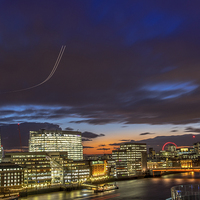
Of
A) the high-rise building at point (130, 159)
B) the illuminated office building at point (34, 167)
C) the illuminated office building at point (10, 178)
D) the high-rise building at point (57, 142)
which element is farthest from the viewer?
the high-rise building at point (57, 142)

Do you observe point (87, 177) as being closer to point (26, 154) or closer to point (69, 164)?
point (69, 164)

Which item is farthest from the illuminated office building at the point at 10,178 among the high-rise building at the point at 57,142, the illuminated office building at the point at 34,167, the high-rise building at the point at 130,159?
the high-rise building at the point at 57,142

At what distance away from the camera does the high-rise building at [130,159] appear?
412ft

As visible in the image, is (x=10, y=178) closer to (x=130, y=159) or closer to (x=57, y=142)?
(x=130, y=159)

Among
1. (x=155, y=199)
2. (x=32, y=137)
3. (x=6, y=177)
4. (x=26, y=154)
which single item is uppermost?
(x=32, y=137)

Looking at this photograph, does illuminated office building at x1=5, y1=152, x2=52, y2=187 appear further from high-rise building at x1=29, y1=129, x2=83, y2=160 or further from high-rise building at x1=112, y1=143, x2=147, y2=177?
high-rise building at x1=29, y1=129, x2=83, y2=160

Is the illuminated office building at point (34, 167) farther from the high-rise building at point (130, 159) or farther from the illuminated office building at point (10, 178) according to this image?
the high-rise building at point (130, 159)

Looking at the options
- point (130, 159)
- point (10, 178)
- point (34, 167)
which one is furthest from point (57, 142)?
point (10, 178)

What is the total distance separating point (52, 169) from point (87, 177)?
12038mm

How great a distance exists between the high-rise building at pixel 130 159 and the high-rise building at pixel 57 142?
79.8 feet

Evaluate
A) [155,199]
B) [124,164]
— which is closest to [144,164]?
[124,164]

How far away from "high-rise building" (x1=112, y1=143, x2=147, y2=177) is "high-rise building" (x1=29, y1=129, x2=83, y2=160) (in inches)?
957

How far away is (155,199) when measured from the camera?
51.5m

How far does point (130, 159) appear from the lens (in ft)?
438
